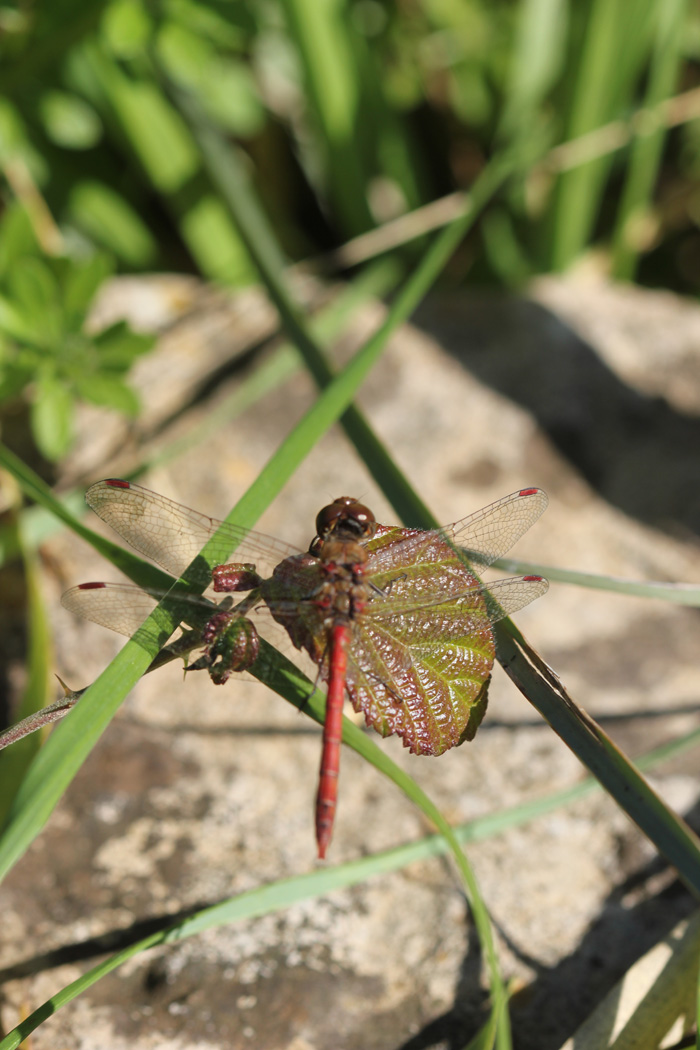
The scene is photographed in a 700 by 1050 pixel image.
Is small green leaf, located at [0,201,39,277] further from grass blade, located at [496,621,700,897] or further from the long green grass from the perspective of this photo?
grass blade, located at [496,621,700,897]

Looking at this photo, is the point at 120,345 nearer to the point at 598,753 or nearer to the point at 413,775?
the point at 413,775

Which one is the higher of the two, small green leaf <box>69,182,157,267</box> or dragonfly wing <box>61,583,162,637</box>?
small green leaf <box>69,182,157,267</box>

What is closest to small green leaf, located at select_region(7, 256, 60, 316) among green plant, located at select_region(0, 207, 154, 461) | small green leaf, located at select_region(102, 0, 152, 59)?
green plant, located at select_region(0, 207, 154, 461)

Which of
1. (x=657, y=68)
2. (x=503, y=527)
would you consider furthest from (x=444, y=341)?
(x=503, y=527)

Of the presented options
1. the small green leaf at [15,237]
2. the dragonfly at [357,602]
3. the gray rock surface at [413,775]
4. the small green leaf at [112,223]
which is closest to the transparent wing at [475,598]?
the dragonfly at [357,602]

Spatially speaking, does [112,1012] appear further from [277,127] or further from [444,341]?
[277,127]

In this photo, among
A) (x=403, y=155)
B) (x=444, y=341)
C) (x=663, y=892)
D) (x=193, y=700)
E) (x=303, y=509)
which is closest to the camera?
(x=663, y=892)
